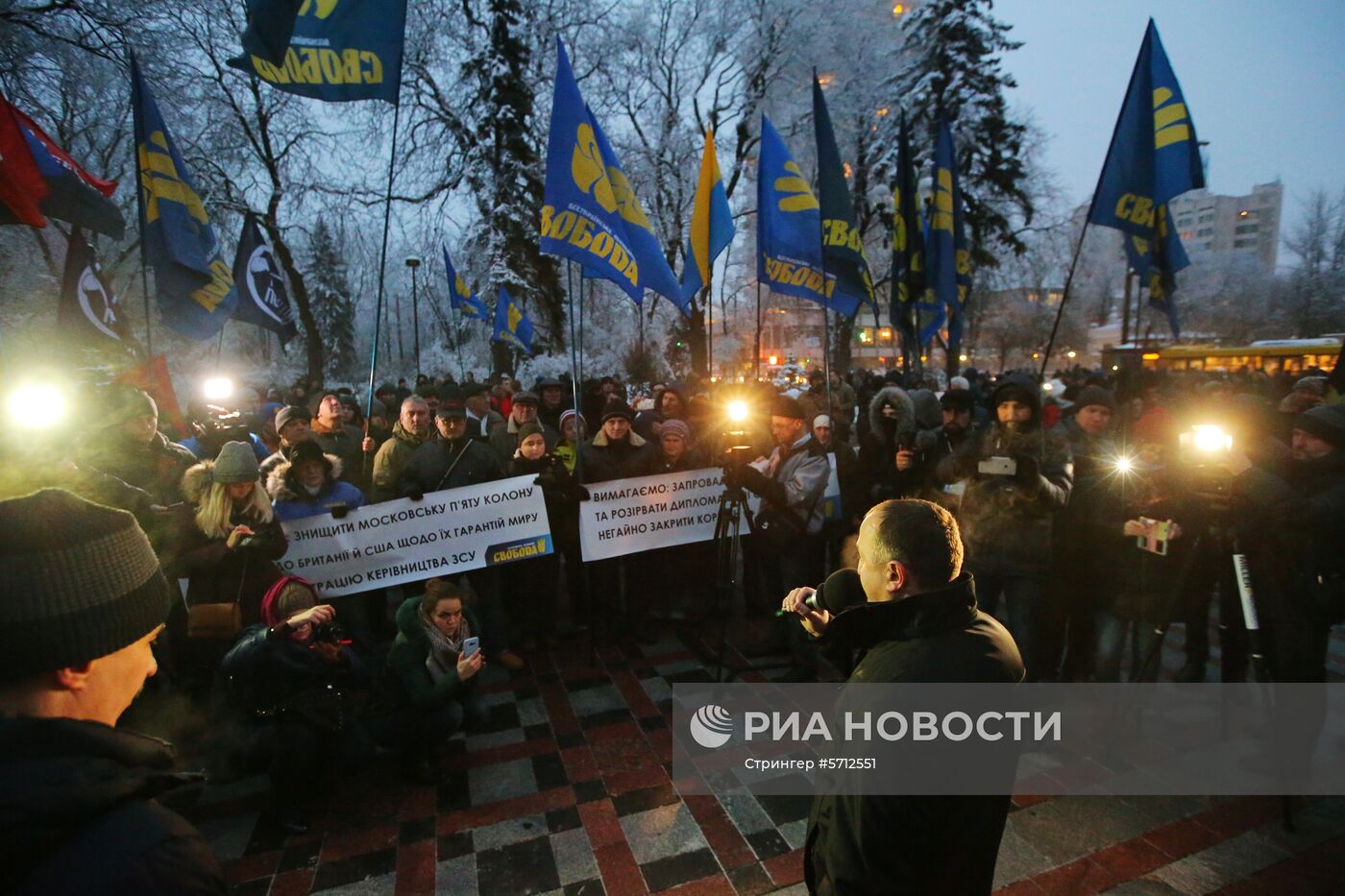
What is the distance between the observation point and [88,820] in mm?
899

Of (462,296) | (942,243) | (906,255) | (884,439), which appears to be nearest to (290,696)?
(884,439)

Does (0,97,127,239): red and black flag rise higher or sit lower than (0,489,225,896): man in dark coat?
higher

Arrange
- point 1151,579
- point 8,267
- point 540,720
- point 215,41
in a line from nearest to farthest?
1. point 1151,579
2. point 540,720
3. point 215,41
4. point 8,267

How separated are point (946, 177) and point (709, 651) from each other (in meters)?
6.19

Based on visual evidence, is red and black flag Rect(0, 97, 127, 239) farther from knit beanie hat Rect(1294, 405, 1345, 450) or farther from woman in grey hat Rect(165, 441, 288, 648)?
knit beanie hat Rect(1294, 405, 1345, 450)

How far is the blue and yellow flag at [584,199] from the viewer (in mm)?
4988

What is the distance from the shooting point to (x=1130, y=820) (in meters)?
3.27

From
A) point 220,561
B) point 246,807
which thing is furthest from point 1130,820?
point 220,561

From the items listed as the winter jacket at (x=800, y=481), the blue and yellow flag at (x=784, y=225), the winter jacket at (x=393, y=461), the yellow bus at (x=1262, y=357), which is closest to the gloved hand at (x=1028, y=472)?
the winter jacket at (x=800, y=481)

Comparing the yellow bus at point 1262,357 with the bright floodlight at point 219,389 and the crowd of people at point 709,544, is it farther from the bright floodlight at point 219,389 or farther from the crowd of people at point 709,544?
the bright floodlight at point 219,389

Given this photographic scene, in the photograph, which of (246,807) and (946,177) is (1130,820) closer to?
(246,807)

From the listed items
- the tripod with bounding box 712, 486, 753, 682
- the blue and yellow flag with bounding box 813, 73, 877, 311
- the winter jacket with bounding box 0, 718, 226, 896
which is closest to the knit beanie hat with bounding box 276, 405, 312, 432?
the tripod with bounding box 712, 486, 753, 682

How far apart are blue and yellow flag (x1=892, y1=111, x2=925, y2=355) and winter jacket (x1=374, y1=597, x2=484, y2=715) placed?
6.41 m

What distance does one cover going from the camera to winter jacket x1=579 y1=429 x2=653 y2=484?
225 inches
